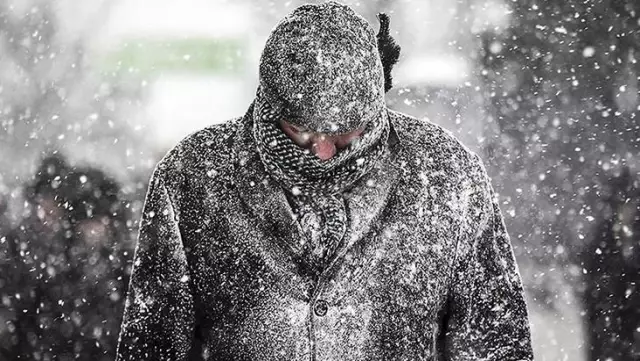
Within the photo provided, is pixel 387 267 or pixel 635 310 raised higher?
pixel 635 310

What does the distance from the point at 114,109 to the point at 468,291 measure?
4.67 m

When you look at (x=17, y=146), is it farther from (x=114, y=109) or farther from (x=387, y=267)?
(x=387, y=267)

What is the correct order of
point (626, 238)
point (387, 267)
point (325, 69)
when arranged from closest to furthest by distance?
point (325, 69)
point (387, 267)
point (626, 238)

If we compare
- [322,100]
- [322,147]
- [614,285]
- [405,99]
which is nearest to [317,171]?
[322,147]

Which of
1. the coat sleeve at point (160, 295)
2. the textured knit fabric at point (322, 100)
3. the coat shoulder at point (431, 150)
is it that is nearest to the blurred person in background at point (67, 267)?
the coat sleeve at point (160, 295)

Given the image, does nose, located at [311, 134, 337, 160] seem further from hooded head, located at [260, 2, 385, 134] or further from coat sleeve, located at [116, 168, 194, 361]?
coat sleeve, located at [116, 168, 194, 361]

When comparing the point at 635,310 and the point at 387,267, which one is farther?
the point at 635,310

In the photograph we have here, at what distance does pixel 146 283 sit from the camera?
2.13 metres

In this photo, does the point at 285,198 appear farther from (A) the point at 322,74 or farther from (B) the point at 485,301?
(B) the point at 485,301

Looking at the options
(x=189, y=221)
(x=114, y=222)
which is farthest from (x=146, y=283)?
(x=114, y=222)

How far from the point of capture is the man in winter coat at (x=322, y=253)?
207 centimetres

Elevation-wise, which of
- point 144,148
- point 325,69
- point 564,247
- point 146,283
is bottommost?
point 146,283

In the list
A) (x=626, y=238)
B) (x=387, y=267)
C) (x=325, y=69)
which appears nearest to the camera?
(x=325, y=69)

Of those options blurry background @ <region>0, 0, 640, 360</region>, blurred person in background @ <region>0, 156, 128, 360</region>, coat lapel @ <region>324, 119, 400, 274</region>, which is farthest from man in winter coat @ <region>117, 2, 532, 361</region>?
blurred person in background @ <region>0, 156, 128, 360</region>
